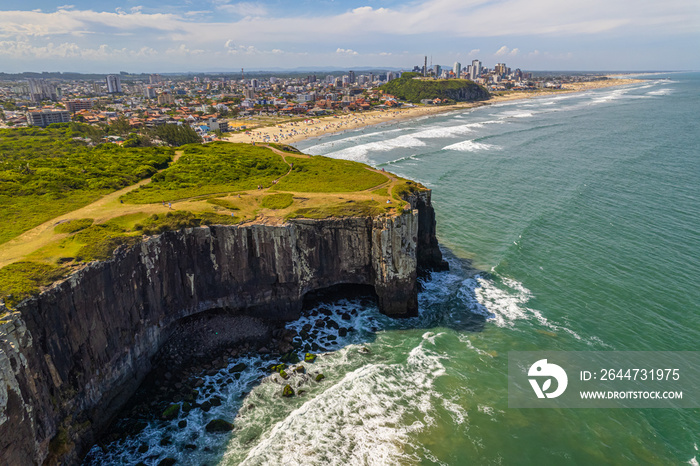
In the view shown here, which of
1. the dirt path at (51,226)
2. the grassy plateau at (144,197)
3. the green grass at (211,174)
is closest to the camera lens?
the dirt path at (51,226)

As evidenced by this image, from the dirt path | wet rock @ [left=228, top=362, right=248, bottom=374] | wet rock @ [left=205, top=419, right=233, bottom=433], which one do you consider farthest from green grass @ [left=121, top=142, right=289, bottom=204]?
wet rock @ [left=205, top=419, right=233, bottom=433]

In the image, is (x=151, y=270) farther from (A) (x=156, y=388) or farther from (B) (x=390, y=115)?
(B) (x=390, y=115)

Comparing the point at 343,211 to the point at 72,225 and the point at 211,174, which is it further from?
the point at 72,225

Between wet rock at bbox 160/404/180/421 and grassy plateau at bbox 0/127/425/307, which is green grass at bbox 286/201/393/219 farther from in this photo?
wet rock at bbox 160/404/180/421

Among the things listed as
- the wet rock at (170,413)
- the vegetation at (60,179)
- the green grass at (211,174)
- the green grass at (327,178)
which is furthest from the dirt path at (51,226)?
the green grass at (327,178)

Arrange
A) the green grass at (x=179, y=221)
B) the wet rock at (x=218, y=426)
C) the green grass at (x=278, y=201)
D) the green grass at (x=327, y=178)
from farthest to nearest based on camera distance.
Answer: the green grass at (x=327, y=178) → the green grass at (x=278, y=201) → the green grass at (x=179, y=221) → the wet rock at (x=218, y=426)

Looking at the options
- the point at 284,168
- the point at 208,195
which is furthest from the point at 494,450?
the point at 284,168

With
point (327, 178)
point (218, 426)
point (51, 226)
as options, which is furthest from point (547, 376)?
point (51, 226)

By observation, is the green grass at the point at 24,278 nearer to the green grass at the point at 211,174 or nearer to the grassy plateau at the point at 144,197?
the grassy plateau at the point at 144,197
